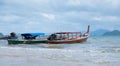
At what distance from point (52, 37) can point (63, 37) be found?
235 cm

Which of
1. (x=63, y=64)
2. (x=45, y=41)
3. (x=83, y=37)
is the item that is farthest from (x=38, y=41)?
(x=63, y=64)

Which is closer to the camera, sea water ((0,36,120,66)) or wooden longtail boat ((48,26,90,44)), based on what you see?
sea water ((0,36,120,66))

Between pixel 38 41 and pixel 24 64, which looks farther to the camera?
pixel 38 41

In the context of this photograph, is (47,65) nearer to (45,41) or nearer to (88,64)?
(88,64)

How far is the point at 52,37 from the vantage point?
144ft

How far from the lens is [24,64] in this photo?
15.2 metres

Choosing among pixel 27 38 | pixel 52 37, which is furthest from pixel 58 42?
pixel 27 38

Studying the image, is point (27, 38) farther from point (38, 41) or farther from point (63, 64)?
point (63, 64)

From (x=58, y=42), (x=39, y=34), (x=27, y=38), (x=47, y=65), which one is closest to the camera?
(x=47, y=65)

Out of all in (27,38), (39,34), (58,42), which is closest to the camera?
(58,42)

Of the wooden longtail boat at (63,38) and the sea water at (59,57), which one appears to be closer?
the sea water at (59,57)

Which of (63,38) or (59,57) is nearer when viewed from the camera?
(59,57)

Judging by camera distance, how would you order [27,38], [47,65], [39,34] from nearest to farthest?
[47,65] < [27,38] < [39,34]

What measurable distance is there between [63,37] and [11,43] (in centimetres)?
806
